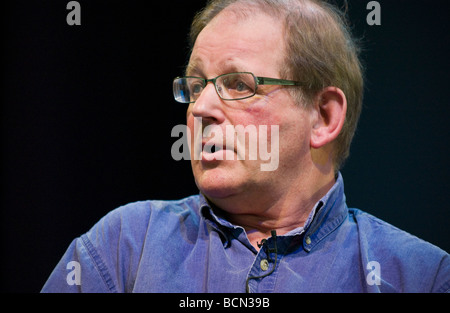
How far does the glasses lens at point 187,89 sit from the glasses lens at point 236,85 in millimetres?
124

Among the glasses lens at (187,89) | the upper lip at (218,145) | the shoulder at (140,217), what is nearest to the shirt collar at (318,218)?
the shoulder at (140,217)

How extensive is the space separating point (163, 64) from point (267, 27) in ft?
3.20

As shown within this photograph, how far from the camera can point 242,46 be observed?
1531 mm

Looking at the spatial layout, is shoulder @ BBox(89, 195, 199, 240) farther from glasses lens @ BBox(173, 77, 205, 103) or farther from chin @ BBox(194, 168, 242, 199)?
glasses lens @ BBox(173, 77, 205, 103)

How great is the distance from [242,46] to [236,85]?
126 mm

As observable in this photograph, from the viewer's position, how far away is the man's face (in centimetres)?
148

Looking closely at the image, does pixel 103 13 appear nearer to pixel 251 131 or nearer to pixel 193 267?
pixel 251 131

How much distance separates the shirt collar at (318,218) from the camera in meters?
1.52

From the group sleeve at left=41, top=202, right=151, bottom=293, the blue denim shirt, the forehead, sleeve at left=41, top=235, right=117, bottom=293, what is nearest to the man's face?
the forehead

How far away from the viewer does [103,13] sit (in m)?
2.29

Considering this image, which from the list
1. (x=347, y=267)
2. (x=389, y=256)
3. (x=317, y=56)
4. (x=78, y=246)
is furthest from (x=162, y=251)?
(x=317, y=56)

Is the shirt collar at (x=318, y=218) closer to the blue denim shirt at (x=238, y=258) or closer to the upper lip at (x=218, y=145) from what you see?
the blue denim shirt at (x=238, y=258)

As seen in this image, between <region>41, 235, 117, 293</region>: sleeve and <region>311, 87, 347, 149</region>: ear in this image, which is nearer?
<region>41, 235, 117, 293</region>: sleeve

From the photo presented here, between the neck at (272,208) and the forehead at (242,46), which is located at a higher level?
the forehead at (242,46)
